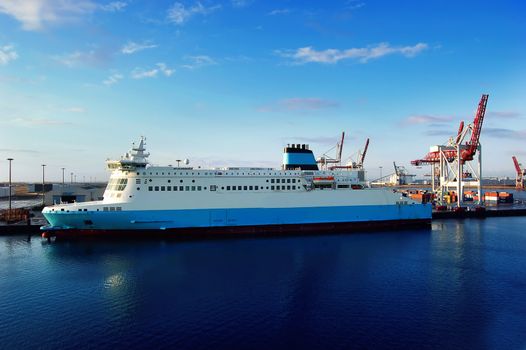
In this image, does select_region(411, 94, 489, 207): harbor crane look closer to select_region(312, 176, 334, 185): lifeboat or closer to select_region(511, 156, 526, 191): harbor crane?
select_region(312, 176, 334, 185): lifeboat

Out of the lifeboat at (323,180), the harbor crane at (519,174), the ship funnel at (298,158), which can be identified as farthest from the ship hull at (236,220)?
the harbor crane at (519,174)

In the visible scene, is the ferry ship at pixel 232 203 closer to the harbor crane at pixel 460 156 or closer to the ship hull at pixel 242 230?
the ship hull at pixel 242 230

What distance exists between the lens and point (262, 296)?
14.5 m

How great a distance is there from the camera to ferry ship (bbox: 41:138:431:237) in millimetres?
25922

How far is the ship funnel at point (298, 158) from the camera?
106 ft

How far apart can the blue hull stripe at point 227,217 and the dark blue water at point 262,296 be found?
1.96m

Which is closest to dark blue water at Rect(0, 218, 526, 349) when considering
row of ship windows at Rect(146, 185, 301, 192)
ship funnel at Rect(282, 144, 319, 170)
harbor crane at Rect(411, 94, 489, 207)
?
row of ship windows at Rect(146, 185, 301, 192)

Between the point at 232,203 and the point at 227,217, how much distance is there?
49.4 inches

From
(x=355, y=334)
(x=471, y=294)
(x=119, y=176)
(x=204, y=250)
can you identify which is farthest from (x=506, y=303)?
(x=119, y=176)

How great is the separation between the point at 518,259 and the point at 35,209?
1956 inches

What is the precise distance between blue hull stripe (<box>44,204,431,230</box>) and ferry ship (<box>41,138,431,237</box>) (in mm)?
75

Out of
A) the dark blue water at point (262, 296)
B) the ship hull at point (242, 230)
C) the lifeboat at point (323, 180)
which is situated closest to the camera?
the dark blue water at point (262, 296)

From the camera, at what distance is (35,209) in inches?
1650

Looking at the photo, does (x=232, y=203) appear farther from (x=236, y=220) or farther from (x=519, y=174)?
(x=519, y=174)
